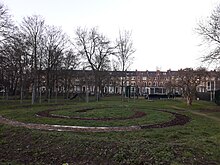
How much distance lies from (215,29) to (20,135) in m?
22.5

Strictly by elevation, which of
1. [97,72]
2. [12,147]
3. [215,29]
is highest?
[215,29]

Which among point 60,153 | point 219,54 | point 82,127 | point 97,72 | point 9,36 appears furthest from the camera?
point 97,72

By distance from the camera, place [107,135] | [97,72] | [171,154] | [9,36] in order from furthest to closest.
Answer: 1. [97,72]
2. [9,36]
3. [107,135]
4. [171,154]

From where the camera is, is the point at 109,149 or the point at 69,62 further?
the point at 69,62

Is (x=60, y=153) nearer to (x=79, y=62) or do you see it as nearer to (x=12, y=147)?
(x=12, y=147)

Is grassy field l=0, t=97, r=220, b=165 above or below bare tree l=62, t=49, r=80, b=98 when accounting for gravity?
below

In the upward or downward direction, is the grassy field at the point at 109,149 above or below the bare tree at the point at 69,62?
below

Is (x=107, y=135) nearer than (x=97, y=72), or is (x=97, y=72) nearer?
(x=107, y=135)

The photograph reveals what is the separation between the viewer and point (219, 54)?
80.5 feet

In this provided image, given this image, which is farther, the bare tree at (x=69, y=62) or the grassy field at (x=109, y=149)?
the bare tree at (x=69, y=62)

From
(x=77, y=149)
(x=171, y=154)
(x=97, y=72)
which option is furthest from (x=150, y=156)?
(x=97, y=72)

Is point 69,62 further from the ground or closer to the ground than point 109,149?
further from the ground

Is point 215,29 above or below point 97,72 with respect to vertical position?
above

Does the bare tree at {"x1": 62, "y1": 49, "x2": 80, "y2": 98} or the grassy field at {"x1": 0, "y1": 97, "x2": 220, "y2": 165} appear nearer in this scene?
the grassy field at {"x1": 0, "y1": 97, "x2": 220, "y2": 165}
